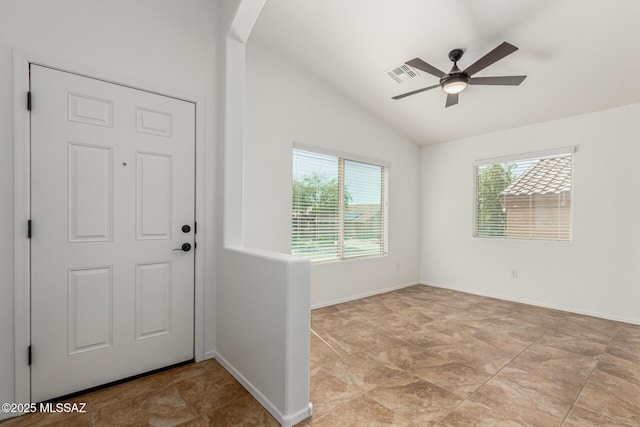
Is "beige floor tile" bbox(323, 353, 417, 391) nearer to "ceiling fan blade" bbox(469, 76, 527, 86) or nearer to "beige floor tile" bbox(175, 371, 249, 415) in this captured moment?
"beige floor tile" bbox(175, 371, 249, 415)

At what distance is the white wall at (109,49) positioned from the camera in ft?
5.74

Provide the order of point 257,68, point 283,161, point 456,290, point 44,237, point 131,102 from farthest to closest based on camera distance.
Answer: point 456,290, point 283,161, point 257,68, point 131,102, point 44,237

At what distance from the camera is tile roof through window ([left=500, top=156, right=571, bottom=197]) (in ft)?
13.0

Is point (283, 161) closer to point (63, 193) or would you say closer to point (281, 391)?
point (63, 193)

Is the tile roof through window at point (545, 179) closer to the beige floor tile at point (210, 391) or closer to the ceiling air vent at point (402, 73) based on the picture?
the ceiling air vent at point (402, 73)

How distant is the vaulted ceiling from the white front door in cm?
166

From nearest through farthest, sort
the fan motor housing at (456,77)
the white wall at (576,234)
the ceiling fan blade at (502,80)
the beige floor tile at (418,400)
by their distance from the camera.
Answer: the beige floor tile at (418,400) → the ceiling fan blade at (502,80) → the fan motor housing at (456,77) → the white wall at (576,234)

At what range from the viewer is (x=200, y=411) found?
5.97 ft

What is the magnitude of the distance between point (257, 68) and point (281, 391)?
10.6 feet

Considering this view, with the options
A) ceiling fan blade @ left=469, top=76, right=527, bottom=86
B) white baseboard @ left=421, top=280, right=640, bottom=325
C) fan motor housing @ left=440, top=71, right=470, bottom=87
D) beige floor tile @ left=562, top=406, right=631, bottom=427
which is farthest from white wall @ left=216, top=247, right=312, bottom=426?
white baseboard @ left=421, top=280, right=640, bottom=325

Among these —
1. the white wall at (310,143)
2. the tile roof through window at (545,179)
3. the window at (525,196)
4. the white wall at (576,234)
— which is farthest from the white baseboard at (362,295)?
the tile roof through window at (545,179)

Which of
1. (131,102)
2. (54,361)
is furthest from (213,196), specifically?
(54,361)

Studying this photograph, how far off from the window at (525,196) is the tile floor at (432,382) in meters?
1.35

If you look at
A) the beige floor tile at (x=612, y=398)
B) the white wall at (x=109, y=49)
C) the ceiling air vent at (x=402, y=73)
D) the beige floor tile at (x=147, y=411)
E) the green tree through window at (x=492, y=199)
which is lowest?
the beige floor tile at (x=612, y=398)
